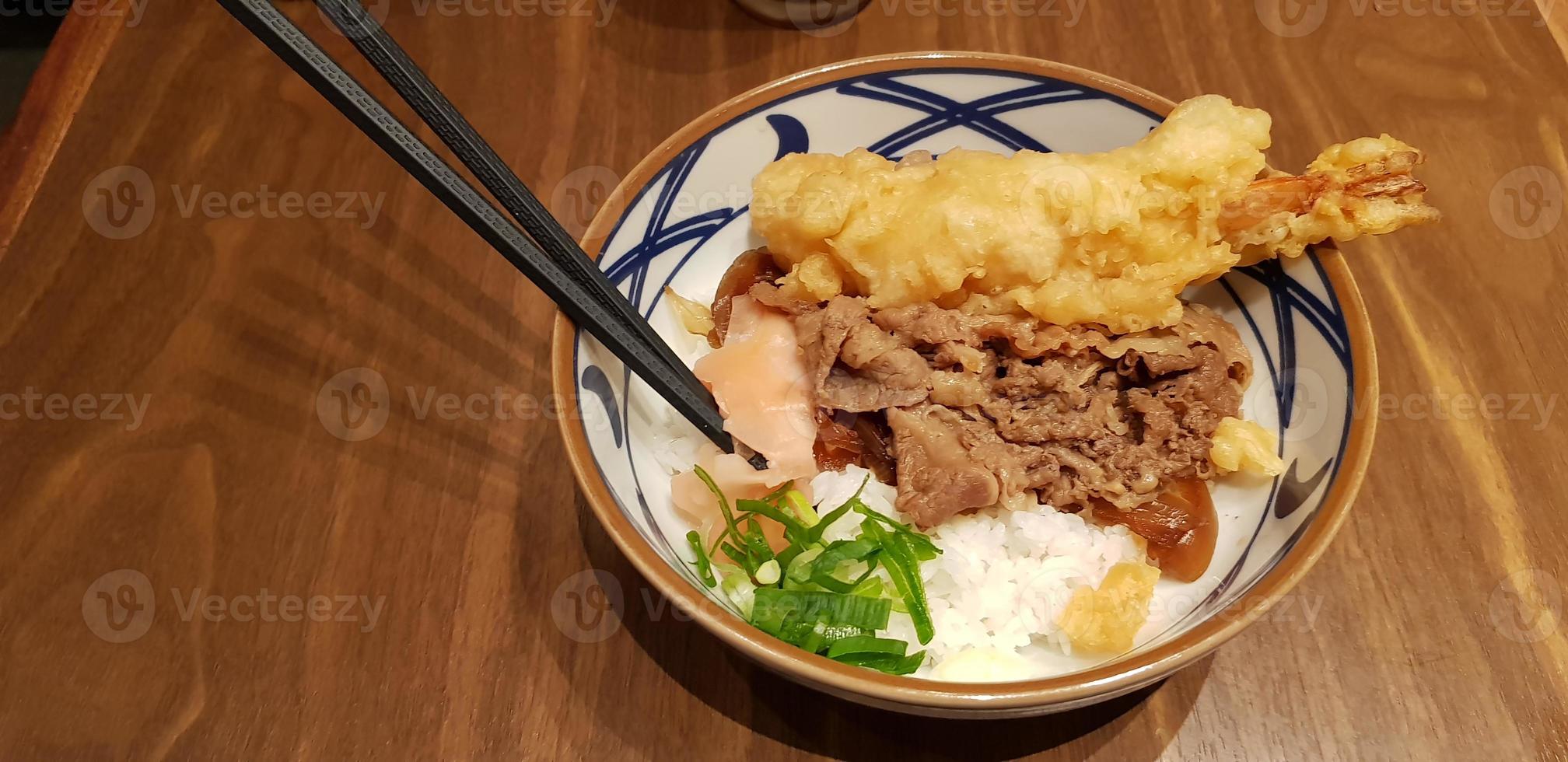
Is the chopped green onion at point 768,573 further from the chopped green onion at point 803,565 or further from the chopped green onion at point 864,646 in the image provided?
the chopped green onion at point 864,646

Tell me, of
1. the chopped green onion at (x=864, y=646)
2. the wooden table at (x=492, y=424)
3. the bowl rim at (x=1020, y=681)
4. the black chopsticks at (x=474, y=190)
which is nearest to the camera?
the black chopsticks at (x=474, y=190)

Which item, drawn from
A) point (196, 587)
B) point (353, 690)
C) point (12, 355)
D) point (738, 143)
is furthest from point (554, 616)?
point (12, 355)

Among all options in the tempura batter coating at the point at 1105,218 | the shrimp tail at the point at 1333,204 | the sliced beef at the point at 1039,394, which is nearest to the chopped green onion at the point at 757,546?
the sliced beef at the point at 1039,394

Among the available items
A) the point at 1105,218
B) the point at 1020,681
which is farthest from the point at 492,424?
the point at 1105,218

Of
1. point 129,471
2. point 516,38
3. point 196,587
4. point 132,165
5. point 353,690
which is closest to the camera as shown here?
point 353,690

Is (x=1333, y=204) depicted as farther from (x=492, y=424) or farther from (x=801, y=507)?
(x=492, y=424)

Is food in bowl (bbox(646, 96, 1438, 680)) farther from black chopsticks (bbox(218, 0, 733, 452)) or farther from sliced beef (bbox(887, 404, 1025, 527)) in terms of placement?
black chopsticks (bbox(218, 0, 733, 452))

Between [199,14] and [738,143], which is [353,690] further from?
[199,14]
